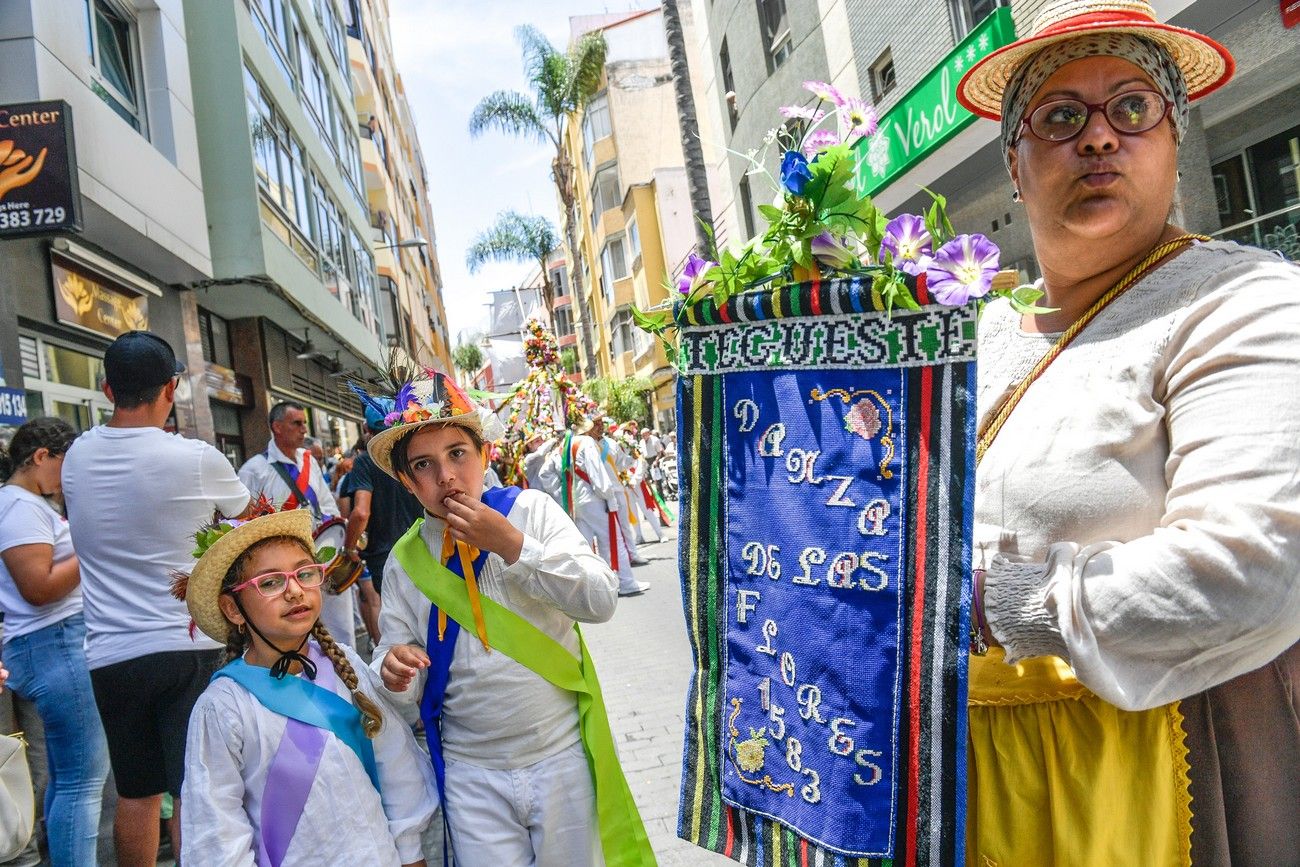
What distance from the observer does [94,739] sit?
12.8 ft

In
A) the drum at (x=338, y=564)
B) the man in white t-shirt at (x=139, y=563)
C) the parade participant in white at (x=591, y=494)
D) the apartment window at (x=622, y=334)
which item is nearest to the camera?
the man in white t-shirt at (x=139, y=563)

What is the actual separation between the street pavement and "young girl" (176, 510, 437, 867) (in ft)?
5.01

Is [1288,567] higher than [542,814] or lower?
higher

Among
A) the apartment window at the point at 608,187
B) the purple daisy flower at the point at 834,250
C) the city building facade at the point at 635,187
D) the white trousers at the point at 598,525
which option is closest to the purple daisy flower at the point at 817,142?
the purple daisy flower at the point at 834,250

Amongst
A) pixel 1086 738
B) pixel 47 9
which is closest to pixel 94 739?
pixel 1086 738

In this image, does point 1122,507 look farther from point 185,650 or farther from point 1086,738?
point 185,650

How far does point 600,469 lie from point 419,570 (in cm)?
832

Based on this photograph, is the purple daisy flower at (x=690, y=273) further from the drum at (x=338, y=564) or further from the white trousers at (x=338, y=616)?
the white trousers at (x=338, y=616)

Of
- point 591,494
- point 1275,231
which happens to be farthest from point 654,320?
point 591,494

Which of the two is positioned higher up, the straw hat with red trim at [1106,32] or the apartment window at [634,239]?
the apartment window at [634,239]

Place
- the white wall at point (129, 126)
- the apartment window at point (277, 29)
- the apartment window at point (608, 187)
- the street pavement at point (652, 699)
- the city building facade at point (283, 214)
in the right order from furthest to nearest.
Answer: the apartment window at point (608, 187), the apartment window at point (277, 29), the city building facade at point (283, 214), the white wall at point (129, 126), the street pavement at point (652, 699)

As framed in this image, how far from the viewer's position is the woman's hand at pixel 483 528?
2.55 meters

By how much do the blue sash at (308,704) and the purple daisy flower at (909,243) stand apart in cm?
195

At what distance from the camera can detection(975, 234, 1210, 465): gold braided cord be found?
1.66 metres
